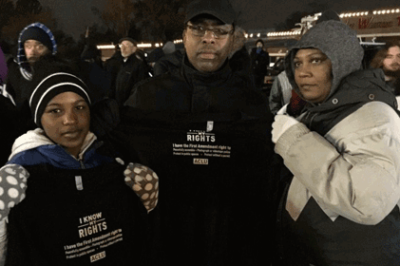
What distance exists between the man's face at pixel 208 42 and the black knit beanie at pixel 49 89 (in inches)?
35.0

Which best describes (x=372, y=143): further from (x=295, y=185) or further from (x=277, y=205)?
(x=277, y=205)

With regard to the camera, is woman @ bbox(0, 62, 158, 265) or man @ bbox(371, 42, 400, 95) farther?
man @ bbox(371, 42, 400, 95)

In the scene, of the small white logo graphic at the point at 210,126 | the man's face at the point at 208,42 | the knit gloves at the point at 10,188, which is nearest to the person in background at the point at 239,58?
the man's face at the point at 208,42

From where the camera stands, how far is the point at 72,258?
5.39 ft

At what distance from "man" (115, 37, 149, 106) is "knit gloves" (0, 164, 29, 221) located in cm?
570

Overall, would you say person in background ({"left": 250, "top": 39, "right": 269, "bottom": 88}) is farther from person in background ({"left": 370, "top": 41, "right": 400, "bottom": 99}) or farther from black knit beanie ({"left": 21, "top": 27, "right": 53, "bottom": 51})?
black knit beanie ({"left": 21, "top": 27, "right": 53, "bottom": 51})

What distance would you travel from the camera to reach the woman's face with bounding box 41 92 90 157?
172 cm

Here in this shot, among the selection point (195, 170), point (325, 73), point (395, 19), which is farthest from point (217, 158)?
point (395, 19)

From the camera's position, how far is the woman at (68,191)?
1539 millimetres

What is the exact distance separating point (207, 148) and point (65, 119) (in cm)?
89

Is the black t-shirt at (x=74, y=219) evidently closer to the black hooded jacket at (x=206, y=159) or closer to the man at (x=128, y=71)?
the black hooded jacket at (x=206, y=159)

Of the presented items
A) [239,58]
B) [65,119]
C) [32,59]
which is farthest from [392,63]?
[32,59]

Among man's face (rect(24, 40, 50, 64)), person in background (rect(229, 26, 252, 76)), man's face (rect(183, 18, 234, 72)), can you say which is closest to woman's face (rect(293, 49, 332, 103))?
man's face (rect(183, 18, 234, 72))

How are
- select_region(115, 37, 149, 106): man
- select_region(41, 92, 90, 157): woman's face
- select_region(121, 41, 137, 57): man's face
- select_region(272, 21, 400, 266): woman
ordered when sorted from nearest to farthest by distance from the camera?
select_region(272, 21, 400, 266): woman, select_region(41, 92, 90, 157): woman's face, select_region(115, 37, 149, 106): man, select_region(121, 41, 137, 57): man's face
